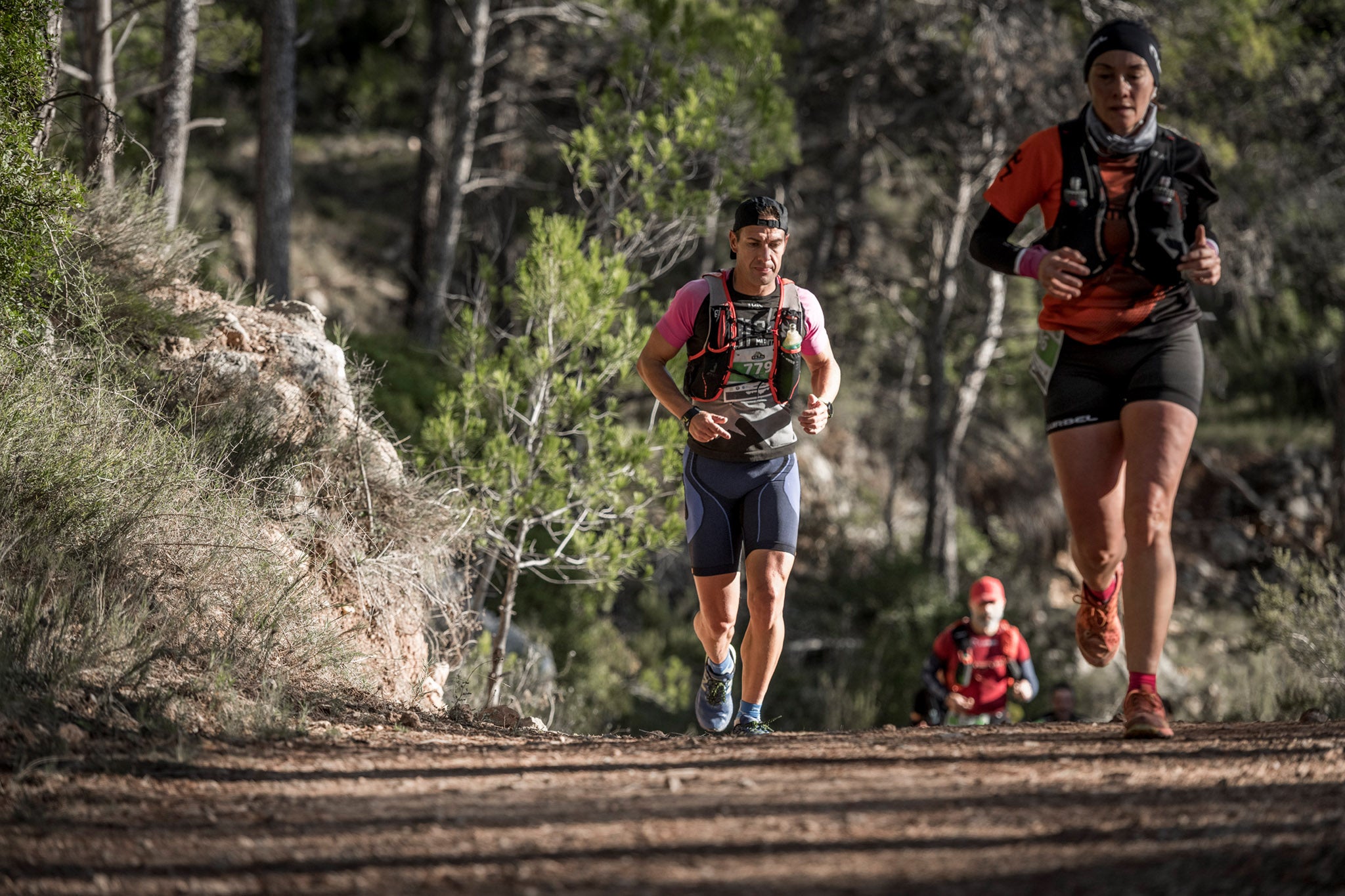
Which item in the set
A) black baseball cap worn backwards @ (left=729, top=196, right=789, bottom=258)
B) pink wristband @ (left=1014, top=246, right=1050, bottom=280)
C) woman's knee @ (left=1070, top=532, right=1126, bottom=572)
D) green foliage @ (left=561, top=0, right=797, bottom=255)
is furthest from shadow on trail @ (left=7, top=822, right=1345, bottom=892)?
green foliage @ (left=561, top=0, right=797, bottom=255)

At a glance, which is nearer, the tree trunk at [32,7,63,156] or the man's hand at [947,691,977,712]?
the tree trunk at [32,7,63,156]

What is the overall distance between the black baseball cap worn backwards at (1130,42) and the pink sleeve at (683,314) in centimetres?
181

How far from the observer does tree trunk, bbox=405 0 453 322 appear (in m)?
16.4

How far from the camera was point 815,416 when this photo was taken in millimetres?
4836

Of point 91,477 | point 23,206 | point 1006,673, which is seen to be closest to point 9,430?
point 91,477

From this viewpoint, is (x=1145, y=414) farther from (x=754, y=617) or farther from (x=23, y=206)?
(x=23, y=206)

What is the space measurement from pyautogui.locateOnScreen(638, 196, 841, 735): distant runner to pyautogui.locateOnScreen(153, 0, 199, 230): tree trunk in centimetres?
530

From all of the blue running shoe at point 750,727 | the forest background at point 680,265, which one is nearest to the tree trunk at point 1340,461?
the forest background at point 680,265

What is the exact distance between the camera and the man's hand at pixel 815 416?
4.74 metres

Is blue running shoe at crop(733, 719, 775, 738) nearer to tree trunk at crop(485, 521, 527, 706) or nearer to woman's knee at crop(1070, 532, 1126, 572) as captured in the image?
woman's knee at crop(1070, 532, 1126, 572)

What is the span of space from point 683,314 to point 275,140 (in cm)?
725

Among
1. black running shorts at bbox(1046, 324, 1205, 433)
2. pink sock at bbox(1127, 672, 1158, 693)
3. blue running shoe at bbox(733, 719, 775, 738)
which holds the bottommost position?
blue running shoe at bbox(733, 719, 775, 738)

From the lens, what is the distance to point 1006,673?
26.7 ft

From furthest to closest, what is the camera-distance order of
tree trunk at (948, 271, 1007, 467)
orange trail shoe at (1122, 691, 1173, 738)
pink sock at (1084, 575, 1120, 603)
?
tree trunk at (948, 271, 1007, 467) < pink sock at (1084, 575, 1120, 603) < orange trail shoe at (1122, 691, 1173, 738)
